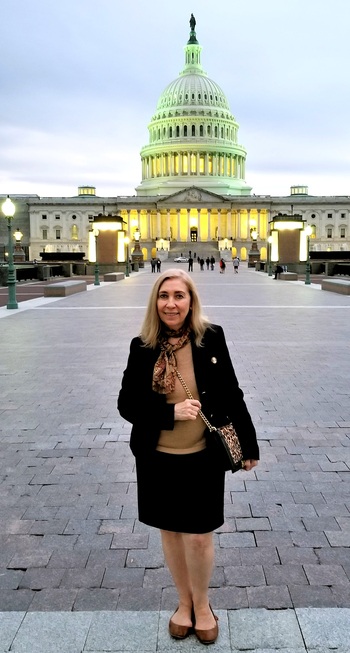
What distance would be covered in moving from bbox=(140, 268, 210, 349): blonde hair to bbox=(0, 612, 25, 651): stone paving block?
1756mm

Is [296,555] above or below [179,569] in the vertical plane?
below

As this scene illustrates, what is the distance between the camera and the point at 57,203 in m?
128

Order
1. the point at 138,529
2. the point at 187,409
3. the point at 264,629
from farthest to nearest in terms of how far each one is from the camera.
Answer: the point at 138,529
the point at 264,629
the point at 187,409

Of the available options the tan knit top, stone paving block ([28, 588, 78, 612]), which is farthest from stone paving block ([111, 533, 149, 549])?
the tan knit top

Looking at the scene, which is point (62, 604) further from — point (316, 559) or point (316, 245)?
point (316, 245)

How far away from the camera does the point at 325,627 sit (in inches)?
134

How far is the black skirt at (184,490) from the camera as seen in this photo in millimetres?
3303

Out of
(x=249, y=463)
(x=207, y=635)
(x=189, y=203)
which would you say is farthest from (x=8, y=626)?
(x=189, y=203)

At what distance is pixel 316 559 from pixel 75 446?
3.11m

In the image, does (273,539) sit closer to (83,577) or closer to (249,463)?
(249,463)

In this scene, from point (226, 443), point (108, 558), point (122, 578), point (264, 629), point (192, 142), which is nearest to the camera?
point (226, 443)

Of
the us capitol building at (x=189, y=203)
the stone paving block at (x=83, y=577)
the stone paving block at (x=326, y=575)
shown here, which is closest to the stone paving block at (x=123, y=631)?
the stone paving block at (x=83, y=577)

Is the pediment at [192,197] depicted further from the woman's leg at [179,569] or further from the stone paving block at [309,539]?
the woman's leg at [179,569]

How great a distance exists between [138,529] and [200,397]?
1.80 m
